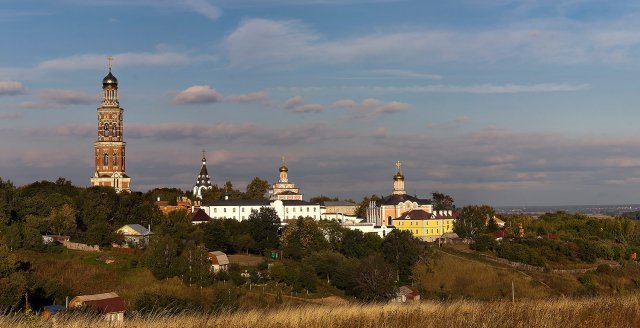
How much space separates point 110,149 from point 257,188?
17.3 metres

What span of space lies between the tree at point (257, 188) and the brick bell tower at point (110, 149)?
48.1ft

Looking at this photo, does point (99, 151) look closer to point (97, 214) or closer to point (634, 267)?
point (97, 214)

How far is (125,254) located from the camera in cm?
4638

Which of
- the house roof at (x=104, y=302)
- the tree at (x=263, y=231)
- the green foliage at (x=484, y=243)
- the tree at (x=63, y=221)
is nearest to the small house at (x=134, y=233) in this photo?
the tree at (x=63, y=221)

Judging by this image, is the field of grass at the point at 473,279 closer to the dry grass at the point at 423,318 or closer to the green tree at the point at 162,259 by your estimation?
the green tree at the point at 162,259

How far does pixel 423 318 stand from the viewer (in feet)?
36.9

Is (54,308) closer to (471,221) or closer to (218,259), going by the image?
(218,259)

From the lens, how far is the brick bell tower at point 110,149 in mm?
71938

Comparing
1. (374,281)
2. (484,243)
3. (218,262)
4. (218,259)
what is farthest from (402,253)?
(218,262)

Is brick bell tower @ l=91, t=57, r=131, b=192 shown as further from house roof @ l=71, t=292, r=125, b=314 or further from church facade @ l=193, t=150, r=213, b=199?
house roof @ l=71, t=292, r=125, b=314

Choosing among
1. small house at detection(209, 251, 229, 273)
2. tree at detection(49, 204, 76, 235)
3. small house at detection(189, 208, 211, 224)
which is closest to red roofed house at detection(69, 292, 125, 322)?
small house at detection(209, 251, 229, 273)

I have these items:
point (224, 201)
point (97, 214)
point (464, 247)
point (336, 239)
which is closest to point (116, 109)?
point (224, 201)

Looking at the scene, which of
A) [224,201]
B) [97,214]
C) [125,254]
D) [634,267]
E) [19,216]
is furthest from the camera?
[224,201]

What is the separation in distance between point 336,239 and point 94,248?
59.8ft
